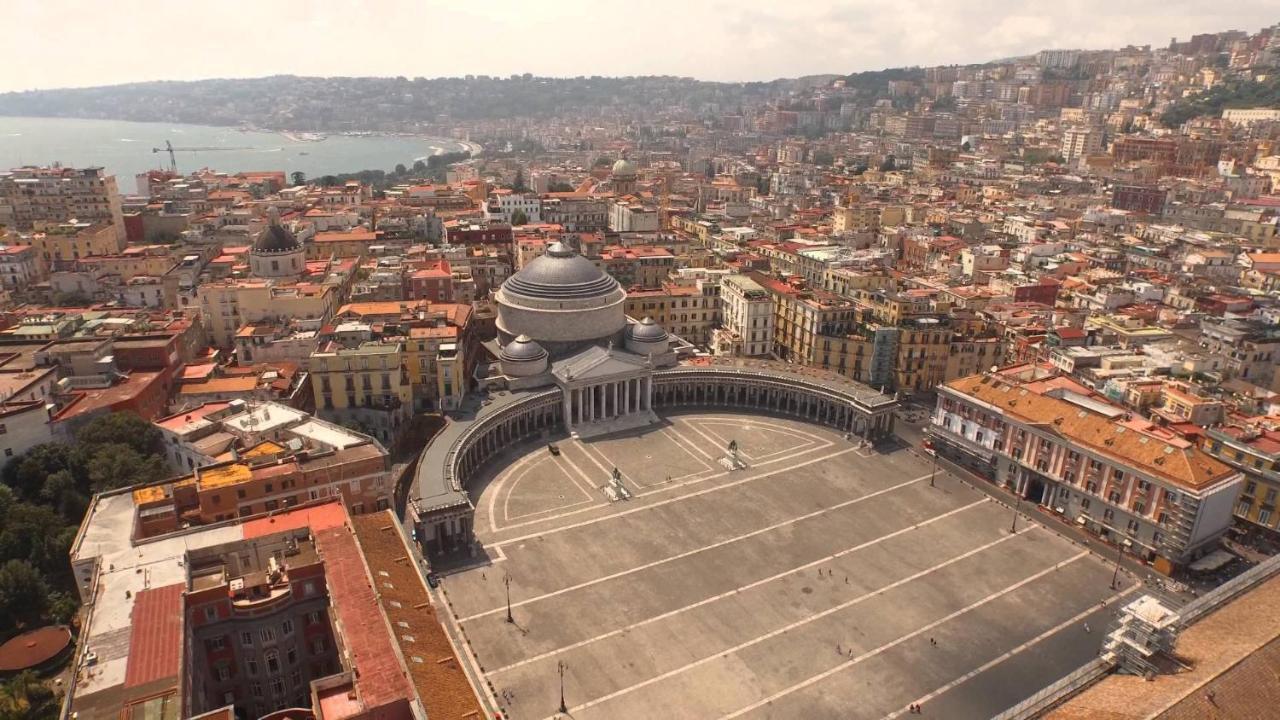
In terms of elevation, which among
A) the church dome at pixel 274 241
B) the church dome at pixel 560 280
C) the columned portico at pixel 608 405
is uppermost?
the church dome at pixel 274 241

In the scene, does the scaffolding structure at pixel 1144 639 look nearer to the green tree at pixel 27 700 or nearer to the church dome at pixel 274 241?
the green tree at pixel 27 700

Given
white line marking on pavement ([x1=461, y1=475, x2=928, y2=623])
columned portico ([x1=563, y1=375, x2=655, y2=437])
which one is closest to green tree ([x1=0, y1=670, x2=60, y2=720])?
white line marking on pavement ([x1=461, y1=475, x2=928, y2=623])

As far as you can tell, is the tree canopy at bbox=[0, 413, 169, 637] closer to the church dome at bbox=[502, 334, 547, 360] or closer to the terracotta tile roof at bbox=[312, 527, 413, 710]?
the terracotta tile roof at bbox=[312, 527, 413, 710]

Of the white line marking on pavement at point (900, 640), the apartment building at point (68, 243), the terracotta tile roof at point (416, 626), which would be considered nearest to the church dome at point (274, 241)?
the apartment building at point (68, 243)

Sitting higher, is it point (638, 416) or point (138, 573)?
point (138, 573)

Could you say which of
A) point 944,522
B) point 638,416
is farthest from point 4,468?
point 944,522

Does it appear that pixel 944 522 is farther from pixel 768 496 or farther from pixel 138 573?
pixel 138 573
